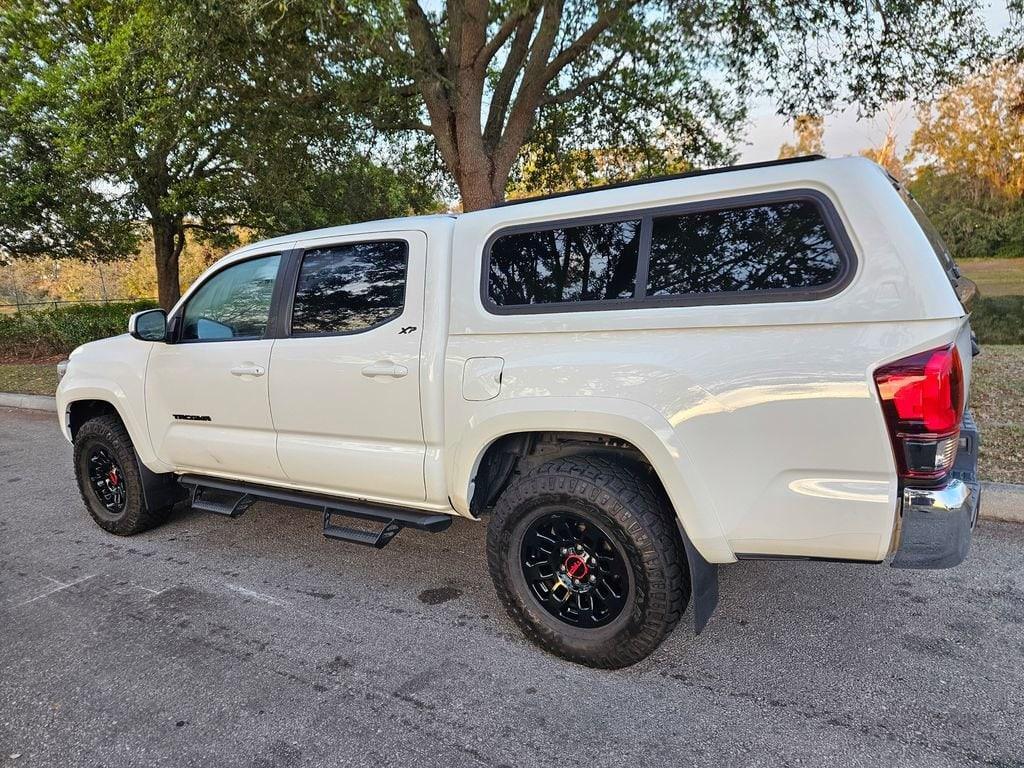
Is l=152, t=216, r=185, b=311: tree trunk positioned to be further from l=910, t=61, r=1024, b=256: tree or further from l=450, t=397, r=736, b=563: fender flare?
l=910, t=61, r=1024, b=256: tree

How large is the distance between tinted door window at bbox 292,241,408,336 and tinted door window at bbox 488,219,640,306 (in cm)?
56

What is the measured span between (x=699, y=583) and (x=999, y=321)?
51.8 ft

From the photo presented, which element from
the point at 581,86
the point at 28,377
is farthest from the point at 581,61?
the point at 28,377

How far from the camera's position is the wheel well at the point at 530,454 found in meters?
2.87

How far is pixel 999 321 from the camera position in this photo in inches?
579

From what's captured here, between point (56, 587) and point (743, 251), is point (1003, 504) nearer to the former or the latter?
point (743, 251)

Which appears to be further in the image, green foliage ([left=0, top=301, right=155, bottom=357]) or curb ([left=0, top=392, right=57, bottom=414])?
green foliage ([left=0, top=301, right=155, bottom=357])

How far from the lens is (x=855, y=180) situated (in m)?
2.30

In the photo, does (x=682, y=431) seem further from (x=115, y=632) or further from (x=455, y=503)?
(x=115, y=632)

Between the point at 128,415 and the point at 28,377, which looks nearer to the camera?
the point at 128,415

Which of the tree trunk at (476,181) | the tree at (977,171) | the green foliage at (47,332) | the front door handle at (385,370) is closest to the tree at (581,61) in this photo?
the tree trunk at (476,181)

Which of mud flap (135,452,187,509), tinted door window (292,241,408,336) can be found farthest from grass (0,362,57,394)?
tinted door window (292,241,408,336)

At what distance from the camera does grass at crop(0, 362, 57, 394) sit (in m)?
11.1

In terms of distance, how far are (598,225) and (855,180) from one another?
3.15 ft
